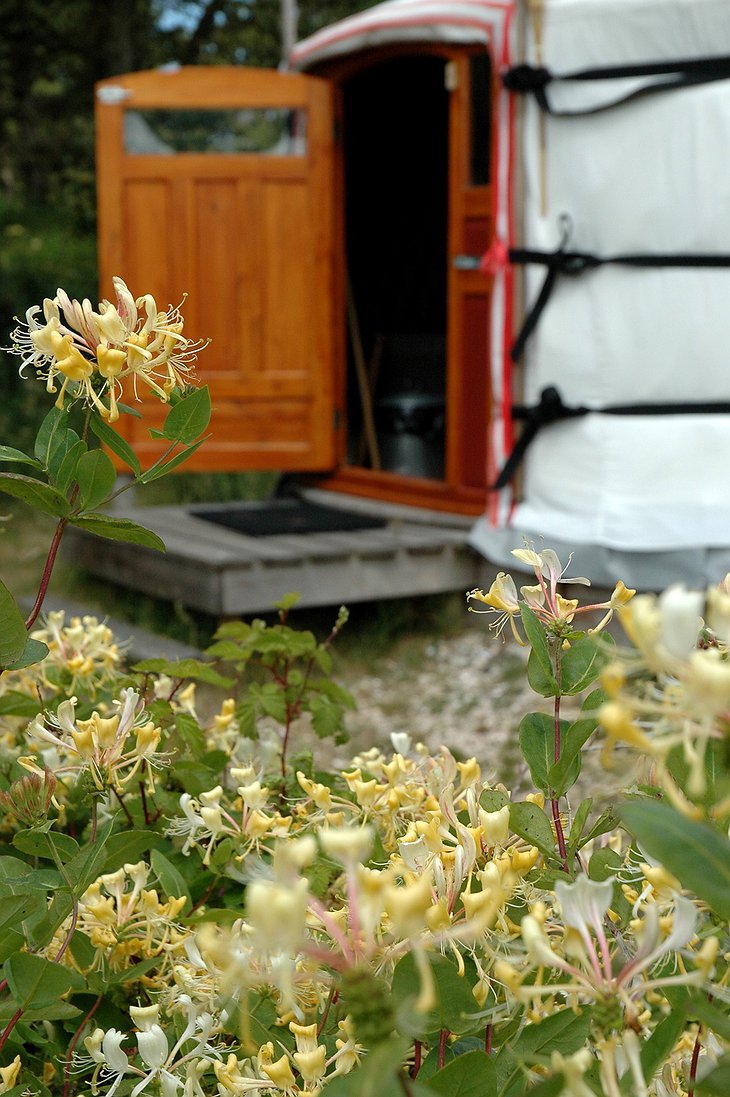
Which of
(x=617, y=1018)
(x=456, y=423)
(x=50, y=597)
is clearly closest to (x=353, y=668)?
(x=456, y=423)

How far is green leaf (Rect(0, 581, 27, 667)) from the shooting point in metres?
0.78

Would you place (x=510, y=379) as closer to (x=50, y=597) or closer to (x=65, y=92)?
(x=50, y=597)

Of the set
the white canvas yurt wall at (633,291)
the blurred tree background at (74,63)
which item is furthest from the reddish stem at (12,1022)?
the blurred tree background at (74,63)

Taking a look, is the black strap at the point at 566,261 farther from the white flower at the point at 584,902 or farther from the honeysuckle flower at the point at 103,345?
the white flower at the point at 584,902

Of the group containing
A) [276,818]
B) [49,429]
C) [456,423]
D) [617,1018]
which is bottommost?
[456,423]

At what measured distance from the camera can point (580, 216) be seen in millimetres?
4535

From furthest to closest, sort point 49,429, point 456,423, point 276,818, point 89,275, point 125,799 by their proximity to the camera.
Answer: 1. point 89,275
2. point 456,423
3. point 125,799
4. point 276,818
5. point 49,429

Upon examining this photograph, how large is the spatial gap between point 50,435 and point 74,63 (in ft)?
39.6

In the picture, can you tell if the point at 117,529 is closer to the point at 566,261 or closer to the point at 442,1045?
the point at 442,1045

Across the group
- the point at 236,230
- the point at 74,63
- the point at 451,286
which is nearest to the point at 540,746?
the point at 451,286

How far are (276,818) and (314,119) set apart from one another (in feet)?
15.9

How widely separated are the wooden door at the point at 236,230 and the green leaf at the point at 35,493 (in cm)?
447

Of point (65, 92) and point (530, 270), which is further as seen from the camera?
point (65, 92)

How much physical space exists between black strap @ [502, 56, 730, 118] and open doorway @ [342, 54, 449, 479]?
1.70 meters
